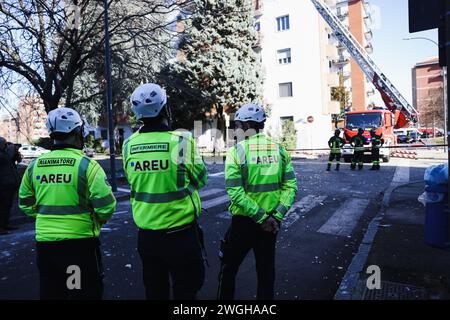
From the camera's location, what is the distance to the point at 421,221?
23.0ft

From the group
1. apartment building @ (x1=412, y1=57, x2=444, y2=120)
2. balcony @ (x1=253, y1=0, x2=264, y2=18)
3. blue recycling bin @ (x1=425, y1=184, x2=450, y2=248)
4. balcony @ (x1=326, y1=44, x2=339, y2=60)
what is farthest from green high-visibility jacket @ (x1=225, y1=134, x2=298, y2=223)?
apartment building @ (x1=412, y1=57, x2=444, y2=120)

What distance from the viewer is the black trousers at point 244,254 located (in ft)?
10.4

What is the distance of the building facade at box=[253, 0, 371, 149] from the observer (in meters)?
33.1

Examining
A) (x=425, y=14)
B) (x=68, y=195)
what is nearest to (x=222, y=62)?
(x=425, y=14)

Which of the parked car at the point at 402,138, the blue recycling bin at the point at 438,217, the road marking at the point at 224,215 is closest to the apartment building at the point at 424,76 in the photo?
the parked car at the point at 402,138

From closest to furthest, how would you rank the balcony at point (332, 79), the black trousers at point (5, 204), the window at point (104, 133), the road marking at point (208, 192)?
the black trousers at point (5, 204) → the road marking at point (208, 192) → the balcony at point (332, 79) → the window at point (104, 133)

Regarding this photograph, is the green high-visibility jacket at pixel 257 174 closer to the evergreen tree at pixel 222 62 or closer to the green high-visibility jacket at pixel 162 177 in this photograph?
the green high-visibility jacket at pixel 162 177

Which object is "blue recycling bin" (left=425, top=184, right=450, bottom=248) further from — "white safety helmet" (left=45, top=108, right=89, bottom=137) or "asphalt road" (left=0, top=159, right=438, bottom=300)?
"white safety helmet" (left=45, top=108, right=89, bottom=137)

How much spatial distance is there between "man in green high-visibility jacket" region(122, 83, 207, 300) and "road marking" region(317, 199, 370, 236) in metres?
4.63

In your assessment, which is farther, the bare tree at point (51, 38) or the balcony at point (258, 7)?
the balcony at point (258, 7)

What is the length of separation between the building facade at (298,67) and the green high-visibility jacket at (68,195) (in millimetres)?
29825

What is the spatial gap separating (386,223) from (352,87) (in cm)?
5473
